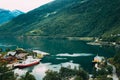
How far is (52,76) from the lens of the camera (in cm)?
10888

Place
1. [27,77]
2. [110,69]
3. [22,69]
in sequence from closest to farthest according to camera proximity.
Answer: [27,77]
[110,69]
[22,69]

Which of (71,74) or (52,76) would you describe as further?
(71,74)

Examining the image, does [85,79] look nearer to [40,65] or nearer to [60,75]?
[60,75]

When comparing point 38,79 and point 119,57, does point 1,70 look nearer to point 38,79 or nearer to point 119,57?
point 38,79

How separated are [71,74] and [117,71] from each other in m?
27.9

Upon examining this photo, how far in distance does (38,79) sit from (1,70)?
827 inches

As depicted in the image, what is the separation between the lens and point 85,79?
118812mm

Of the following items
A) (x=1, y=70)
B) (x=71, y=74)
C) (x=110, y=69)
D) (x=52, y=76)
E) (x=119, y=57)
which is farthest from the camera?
(x=119, y=57)

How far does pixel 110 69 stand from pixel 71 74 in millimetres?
26478

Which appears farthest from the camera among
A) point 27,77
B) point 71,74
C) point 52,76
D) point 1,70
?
point 1,70

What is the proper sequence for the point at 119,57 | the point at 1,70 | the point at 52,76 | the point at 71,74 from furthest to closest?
the point at 119,57 → the point at 1,70 → the point at 71,74 → the point at 52,76

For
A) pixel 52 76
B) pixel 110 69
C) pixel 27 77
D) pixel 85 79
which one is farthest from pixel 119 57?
pixel 27 77

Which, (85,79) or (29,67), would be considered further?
(29,67)

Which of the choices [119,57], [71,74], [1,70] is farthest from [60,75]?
[119,57]
